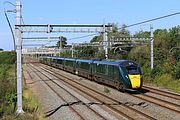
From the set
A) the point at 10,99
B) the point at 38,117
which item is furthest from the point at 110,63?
the point at 38,117

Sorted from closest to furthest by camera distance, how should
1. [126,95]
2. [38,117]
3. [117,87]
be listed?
[38,117]
[126,95]
[117,87]

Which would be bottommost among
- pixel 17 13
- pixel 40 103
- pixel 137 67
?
pixel 40 103

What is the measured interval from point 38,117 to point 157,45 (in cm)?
5119

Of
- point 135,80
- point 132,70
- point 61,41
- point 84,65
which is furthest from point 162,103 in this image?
point 61,41

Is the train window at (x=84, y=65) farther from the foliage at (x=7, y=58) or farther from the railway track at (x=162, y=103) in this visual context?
the foliage at (x=7, y=58)

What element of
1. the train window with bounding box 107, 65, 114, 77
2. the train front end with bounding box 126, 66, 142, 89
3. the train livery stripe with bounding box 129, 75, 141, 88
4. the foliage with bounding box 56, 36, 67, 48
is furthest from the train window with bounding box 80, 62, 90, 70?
the foliage with bounding box 56, 36, 67, 48

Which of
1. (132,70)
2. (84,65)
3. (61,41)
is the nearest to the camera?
(132,70)

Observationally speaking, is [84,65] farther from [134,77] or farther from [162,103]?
[162,103]

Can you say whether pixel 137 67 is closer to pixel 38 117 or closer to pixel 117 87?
pixel 117 87

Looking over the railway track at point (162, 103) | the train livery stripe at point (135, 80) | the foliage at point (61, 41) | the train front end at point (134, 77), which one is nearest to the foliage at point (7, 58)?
the foliage at point (61, 41)

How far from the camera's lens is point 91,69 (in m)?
40.2

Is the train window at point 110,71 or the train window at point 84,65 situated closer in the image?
the train window at point 110,71

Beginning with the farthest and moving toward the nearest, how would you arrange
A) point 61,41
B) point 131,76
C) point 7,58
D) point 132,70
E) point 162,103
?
point 7,58 → point 61,41 → point 132,70 → point 131,76 → point 162,103

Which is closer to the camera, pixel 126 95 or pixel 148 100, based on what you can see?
pixel 148 100
